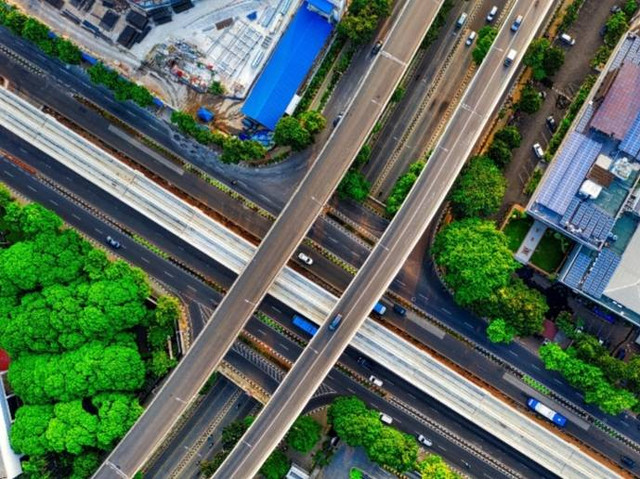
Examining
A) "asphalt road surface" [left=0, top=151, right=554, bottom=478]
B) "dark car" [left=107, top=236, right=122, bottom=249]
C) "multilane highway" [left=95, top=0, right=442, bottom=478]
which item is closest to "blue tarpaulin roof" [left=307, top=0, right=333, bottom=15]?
"multilane highway" [left=95, top=0, right=442, bottom=478]

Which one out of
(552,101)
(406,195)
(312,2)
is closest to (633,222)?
(552,101)

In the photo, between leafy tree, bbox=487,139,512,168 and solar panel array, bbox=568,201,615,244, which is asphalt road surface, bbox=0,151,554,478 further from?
leafy tree, bbox=487,139,512,168

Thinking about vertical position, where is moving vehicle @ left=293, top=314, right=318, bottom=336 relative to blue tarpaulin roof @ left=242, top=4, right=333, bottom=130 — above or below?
below

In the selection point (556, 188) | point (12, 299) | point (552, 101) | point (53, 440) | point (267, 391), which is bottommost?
point (53, 440)

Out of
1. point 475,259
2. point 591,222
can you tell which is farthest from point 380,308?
point 591,222

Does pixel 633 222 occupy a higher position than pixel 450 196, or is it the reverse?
pixel 633 222

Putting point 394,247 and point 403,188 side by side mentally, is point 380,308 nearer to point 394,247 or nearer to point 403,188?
point 394,247

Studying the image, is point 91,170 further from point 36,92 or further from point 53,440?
point 53,440
